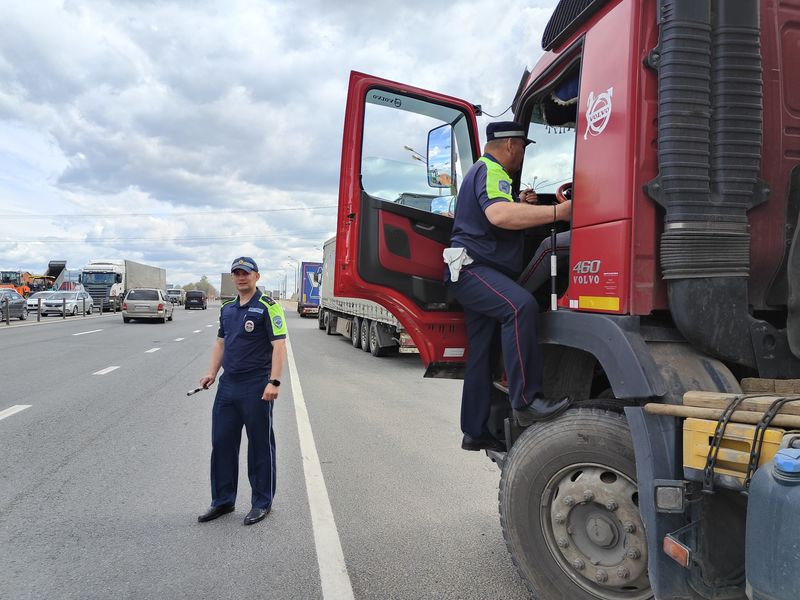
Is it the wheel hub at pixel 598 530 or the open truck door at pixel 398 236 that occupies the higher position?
the open truck door at pixel 398 236

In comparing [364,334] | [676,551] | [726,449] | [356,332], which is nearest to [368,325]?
[364,334]

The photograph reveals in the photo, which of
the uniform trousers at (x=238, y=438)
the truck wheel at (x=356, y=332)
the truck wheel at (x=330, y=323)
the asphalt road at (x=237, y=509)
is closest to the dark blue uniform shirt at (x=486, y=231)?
the asphalt road at (x=237, y=509)

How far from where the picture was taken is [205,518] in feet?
13.2

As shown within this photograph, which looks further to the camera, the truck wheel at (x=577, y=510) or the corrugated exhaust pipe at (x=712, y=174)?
the truck wheel at (x=577, y=510)

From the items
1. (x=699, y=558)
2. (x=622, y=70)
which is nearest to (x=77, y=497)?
(x=699, y=558)

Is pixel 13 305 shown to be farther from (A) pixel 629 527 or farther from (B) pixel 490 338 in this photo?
(A) pixel 629 527

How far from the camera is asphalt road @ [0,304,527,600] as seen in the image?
318 centimetres

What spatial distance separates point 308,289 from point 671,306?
36.7m

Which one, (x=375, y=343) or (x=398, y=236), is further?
(x=375, y=343)

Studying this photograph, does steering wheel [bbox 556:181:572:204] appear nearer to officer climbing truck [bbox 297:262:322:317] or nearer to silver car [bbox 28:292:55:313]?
officer climbing truck [bbox 297:262:322:317]

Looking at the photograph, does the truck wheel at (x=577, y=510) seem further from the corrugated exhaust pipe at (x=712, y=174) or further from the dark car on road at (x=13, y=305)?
the dark car on road at (x=13, y=305)

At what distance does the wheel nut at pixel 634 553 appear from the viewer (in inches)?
91.7

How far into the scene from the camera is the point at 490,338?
10.2 feet

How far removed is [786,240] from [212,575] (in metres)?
3.22
